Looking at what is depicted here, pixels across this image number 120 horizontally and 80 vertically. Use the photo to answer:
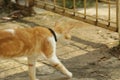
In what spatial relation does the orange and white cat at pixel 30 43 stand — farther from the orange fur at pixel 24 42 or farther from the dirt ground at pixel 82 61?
the dirt ground at pixel 82 61

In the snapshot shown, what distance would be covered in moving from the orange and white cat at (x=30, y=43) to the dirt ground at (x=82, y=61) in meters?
0.34

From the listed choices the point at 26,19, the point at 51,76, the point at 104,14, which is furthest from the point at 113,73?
the point at 26,19

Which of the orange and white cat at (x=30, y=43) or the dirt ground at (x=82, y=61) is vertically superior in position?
the orange and white cat at (x=30, y=43)

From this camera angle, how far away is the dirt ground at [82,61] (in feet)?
13.6

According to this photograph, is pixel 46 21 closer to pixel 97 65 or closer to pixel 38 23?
pixel 38 23

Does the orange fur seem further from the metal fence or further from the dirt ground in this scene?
the metal fence

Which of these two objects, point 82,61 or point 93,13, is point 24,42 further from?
point 93,13

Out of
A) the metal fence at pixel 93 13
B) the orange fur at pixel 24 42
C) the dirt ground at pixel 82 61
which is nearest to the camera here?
the orange fur at pixel 24 42

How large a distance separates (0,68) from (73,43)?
4.28ft

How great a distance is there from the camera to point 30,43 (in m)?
3.69

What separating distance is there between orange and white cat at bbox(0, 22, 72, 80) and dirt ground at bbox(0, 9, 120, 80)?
0.34 m

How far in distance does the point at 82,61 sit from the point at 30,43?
1.09m

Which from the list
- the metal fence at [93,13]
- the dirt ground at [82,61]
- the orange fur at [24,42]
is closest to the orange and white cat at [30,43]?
the orange fur at [24,42]

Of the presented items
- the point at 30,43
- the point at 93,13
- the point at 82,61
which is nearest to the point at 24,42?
the point at 30,43
